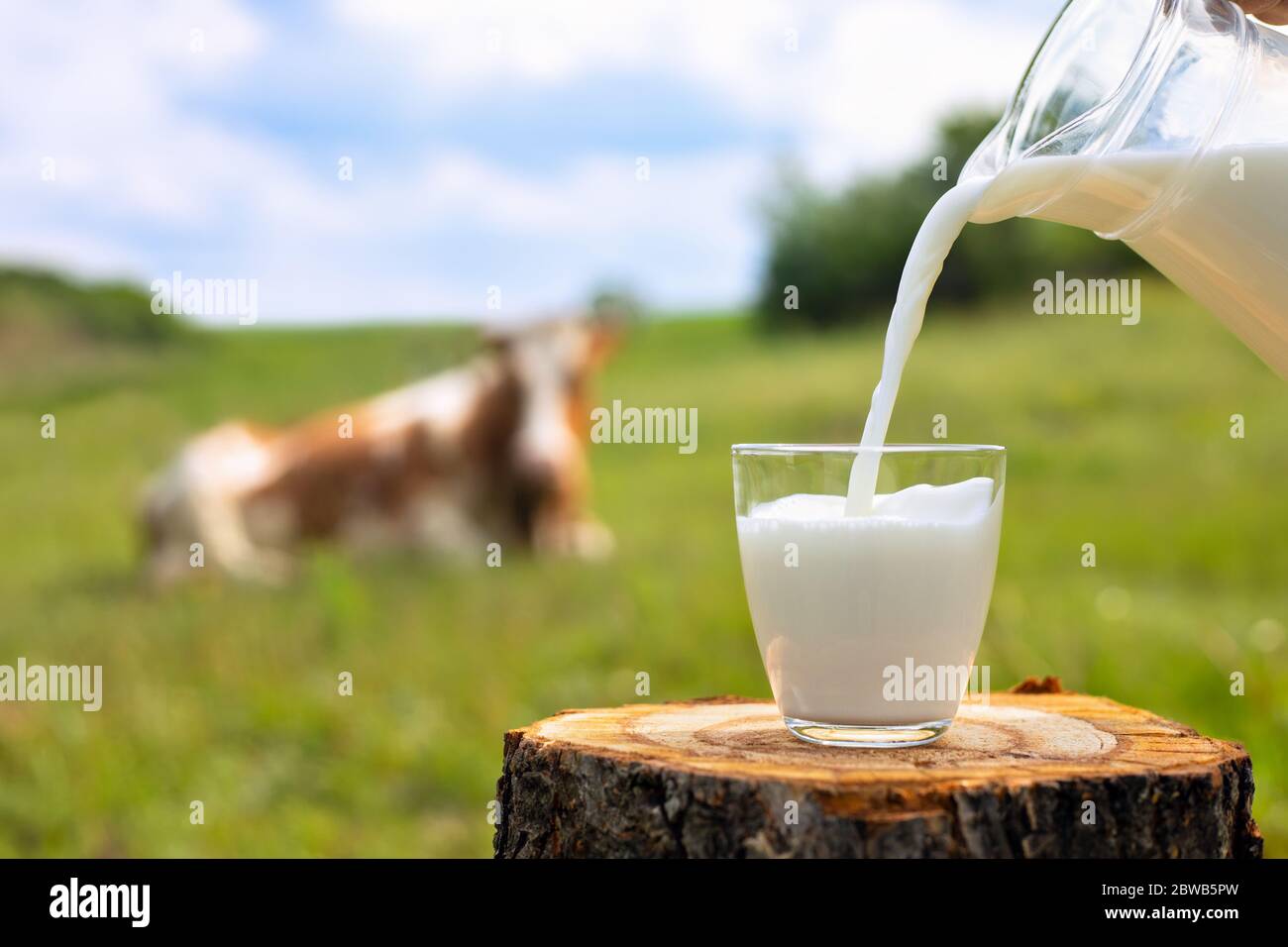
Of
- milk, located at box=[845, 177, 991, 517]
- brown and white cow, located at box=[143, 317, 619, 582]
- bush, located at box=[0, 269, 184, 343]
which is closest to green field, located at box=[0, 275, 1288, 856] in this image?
brown and white cow, located at box=[143, 317, 619, 582]

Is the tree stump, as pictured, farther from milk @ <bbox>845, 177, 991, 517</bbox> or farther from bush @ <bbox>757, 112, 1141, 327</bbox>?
bush @ <bbox>757, 112, 1141, 327</bbox>

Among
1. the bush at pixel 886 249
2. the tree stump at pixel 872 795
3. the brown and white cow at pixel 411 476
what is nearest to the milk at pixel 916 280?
the tree stump at pixel 872 795

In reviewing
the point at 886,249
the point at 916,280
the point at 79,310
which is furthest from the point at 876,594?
the point at 886,249

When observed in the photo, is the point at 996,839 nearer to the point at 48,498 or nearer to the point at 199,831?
the point at 199,831

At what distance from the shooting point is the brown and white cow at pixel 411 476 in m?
6.97

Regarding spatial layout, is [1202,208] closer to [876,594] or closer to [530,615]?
[876,594]

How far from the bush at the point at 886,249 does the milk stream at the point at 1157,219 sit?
12988mm

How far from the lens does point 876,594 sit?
74.8 inches

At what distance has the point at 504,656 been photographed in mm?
5070

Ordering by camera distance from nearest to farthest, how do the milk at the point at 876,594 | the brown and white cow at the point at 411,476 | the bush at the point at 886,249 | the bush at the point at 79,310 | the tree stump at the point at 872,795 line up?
1. the tree stump at the point at 872,795
2. the milk at the point at 876,594
3. the brown and white cow at the point at 411,476
4. the bush at the point at 79,310
5. the bush at the point at 886,249

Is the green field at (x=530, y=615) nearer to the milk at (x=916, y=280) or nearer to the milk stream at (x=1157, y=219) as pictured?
the milk stream at (x=1157, y=219)

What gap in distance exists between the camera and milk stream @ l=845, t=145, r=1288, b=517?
6.40ft
